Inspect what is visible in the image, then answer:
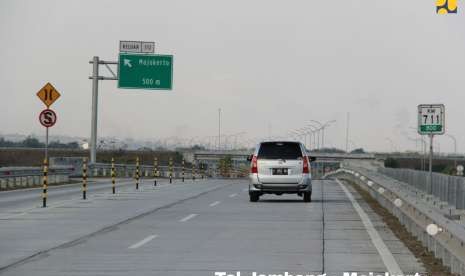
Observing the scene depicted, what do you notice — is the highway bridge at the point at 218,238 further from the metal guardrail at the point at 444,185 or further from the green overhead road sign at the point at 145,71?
the green overhead road sign at the point at 145,71

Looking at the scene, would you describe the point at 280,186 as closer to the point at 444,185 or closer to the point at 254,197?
the point at 254,197

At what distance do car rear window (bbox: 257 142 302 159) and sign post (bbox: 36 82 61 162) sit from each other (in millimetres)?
6471

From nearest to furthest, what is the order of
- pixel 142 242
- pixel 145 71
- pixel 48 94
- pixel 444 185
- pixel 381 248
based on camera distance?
pixel 381 248 < pixel 142 242 < pixel 444 185 < pixel 48 94 < pixel 145 71

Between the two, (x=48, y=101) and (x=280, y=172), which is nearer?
(x=280, y=172)

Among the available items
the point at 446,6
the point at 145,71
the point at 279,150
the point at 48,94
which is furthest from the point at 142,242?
the point at 145,71

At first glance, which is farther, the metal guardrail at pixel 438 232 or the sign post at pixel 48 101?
the sign post at pixel 48 101

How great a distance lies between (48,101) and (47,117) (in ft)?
1.77

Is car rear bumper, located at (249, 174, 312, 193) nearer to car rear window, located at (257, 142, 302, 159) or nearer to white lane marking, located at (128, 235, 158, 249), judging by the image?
car rear window, located at (257, 142, 302, 159)

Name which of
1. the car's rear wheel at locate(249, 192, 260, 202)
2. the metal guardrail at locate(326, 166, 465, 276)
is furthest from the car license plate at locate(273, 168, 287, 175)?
the metal guardrail at locate(326, 166, 465, 276)

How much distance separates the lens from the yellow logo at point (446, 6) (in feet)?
61.4

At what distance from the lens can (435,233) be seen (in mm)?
11461

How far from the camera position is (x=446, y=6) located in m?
19.0

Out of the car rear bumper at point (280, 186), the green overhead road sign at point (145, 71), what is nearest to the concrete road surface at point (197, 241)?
the car rear bumper at point (280, 186)

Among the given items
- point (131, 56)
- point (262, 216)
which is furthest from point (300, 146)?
point (131, 56)
